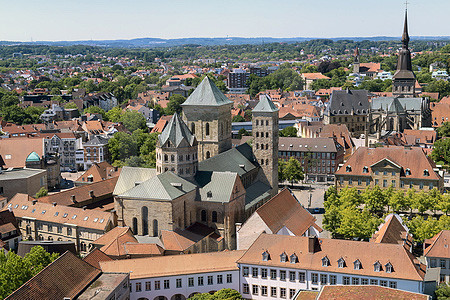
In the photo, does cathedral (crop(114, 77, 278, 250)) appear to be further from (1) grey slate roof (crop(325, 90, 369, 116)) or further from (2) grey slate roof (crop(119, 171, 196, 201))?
(1) grey slate roof (crop(325, 90, 369, 116))

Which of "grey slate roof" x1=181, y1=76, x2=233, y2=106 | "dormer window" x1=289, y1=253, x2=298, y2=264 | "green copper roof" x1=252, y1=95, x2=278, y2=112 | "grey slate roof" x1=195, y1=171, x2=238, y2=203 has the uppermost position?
"grey slate roof" x1=181, y1=76, x2=233, y2=106

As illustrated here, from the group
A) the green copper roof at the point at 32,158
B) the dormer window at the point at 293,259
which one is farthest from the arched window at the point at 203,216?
the green copper roof at the point at 32,158

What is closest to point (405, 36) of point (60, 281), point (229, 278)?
point (229, 278)

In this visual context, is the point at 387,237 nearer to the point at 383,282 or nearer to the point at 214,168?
the point at 383,282

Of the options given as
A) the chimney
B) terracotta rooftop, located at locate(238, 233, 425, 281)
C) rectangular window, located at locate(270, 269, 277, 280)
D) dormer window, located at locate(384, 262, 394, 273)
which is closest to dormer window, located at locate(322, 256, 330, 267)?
terracotta rooftop, located at locate(238, 233, 425, 281)

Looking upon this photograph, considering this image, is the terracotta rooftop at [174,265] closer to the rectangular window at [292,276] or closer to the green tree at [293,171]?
the rectangular window at [292,276]

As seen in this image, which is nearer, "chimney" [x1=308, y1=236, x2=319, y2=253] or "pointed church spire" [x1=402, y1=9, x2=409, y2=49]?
"chimney" [x1=308, y1=236, x2=319, y2=253]
